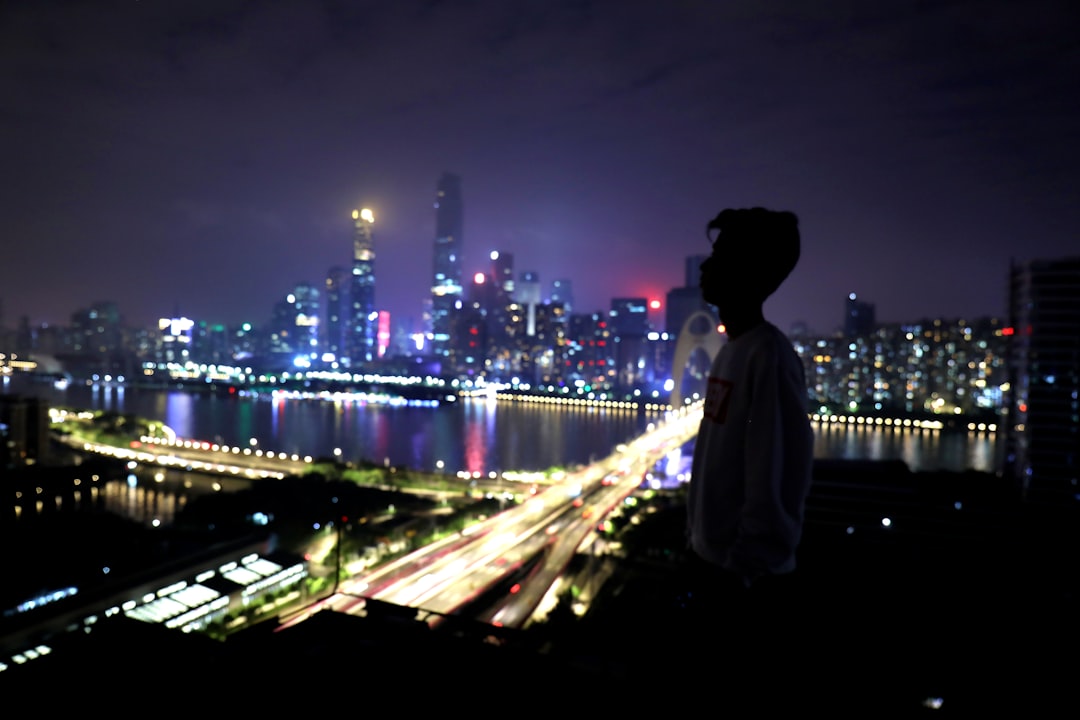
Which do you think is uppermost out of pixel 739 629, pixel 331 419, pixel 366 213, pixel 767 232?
pixel 366 213

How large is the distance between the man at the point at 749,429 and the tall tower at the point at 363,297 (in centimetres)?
3787

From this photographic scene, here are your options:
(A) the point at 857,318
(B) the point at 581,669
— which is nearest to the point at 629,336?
(A) the point at 857,318

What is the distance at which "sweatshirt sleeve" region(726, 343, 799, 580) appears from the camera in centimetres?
47

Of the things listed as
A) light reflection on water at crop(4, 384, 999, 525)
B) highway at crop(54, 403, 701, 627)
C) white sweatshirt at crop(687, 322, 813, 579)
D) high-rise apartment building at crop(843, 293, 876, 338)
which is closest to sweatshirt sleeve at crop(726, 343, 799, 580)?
white sweatshirt at crop(687, 322, 813, 579)

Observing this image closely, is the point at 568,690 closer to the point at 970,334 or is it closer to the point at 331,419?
the point at 331,419

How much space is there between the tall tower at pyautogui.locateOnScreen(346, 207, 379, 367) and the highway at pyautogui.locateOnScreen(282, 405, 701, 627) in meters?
31.3

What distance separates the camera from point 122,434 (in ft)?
40.5

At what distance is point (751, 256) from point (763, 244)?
1 cm

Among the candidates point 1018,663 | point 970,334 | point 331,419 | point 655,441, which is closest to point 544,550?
point 1018,663

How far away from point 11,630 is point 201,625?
0.97 meters

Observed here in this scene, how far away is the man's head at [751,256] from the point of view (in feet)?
1.73

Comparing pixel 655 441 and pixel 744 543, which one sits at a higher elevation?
pixel 744 543

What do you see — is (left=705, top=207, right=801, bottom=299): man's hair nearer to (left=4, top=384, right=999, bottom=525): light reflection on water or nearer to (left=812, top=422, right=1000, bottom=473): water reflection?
(left=4, top=384, right=999, bottom=525): light reflection on water

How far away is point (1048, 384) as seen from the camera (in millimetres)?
7750
